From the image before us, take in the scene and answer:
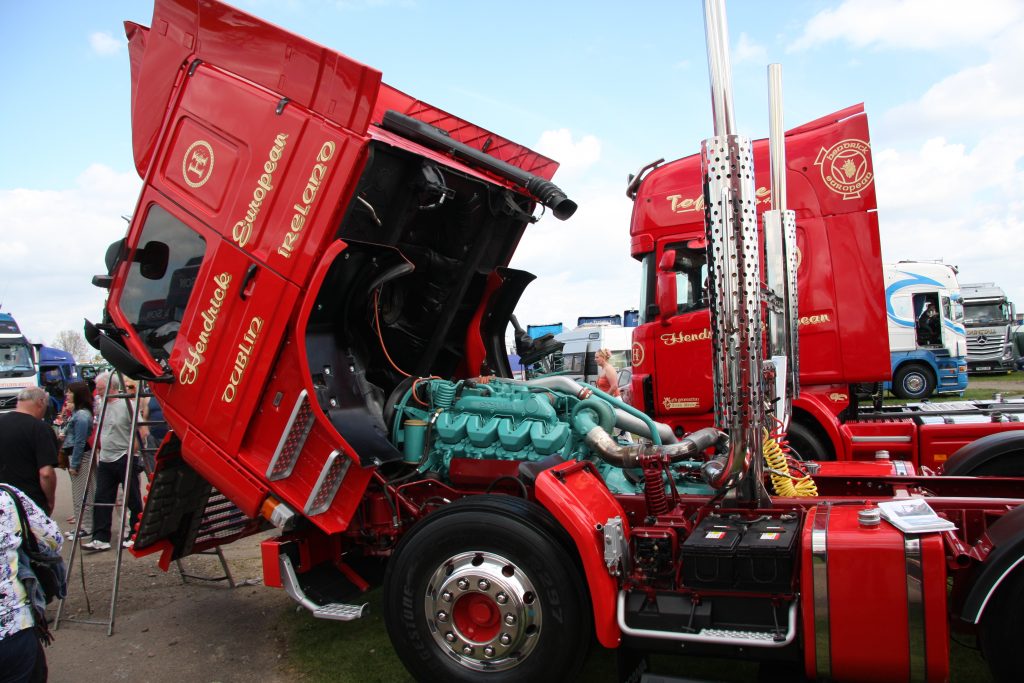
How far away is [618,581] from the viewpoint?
11.2 ft

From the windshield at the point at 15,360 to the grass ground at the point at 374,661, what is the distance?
73.7ft

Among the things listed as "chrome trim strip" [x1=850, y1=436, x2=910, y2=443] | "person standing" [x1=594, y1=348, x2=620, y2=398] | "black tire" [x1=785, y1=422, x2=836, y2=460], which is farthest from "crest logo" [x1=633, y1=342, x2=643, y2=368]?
"chrome trim strip" [x1=850, y1=436, x2=910, y2=443]

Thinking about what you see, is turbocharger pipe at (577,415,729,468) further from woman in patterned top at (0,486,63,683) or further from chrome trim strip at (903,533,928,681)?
woman in patterned top at (0,486,63,683)

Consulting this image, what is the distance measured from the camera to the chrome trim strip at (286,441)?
407 centimetres

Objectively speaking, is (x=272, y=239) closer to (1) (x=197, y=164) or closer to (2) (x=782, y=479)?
(1) (x=197, y=164)

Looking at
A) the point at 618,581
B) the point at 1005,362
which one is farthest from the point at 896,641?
the point at 1005,362

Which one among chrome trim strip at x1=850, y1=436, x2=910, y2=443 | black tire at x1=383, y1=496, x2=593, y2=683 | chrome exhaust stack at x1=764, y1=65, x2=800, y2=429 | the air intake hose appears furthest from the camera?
chrome trim strip at x1=850, y1=436, x2=910, y2=443

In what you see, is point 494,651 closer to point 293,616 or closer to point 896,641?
point 896,641

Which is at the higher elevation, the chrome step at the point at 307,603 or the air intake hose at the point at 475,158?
the air intake hose at the point at 475,158

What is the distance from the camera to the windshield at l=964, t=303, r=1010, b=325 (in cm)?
2791

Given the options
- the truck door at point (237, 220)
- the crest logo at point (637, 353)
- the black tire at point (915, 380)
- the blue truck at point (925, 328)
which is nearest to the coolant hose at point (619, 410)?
the truck door at point (237, 220)

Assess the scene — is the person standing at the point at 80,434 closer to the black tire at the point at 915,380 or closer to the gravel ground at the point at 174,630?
the gravel ground at the point at 174,630

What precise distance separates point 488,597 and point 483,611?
0.39 feet

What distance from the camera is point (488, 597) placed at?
3.60 metres
